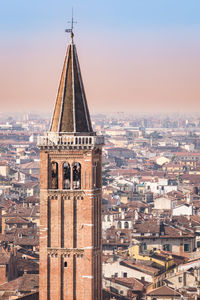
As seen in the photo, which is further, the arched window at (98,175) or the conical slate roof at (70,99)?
the arched window at (98,175)

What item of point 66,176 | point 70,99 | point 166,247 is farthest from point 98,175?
point 166,247

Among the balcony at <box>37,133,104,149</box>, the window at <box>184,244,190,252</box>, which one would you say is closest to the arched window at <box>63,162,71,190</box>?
the balcony at <box>37,133,104,149</box>

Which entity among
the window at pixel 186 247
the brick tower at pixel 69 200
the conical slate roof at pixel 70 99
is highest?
the conical slate roof at pixel 70 99

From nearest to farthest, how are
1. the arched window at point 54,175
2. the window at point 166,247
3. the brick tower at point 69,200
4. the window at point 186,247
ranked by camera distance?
the brick tower at point 69,200 < the arched window at point 54,175 < the window at point 166,247 < the window at point 186,247

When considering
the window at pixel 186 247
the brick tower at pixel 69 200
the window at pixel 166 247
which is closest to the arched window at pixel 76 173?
the brick tower at pixel 69 200

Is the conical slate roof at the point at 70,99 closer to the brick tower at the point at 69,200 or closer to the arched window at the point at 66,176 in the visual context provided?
the brick tower at the point at 69,200

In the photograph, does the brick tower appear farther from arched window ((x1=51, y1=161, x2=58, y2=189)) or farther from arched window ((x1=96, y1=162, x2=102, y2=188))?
arched window ((x1=96, y1=162, x2=102, y2=188))

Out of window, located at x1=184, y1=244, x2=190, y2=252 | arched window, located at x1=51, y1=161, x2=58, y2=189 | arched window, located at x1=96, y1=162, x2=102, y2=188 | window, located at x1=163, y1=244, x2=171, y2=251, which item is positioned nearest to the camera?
arched window, located at x1=51, y1=161, x2=58, y2=189
